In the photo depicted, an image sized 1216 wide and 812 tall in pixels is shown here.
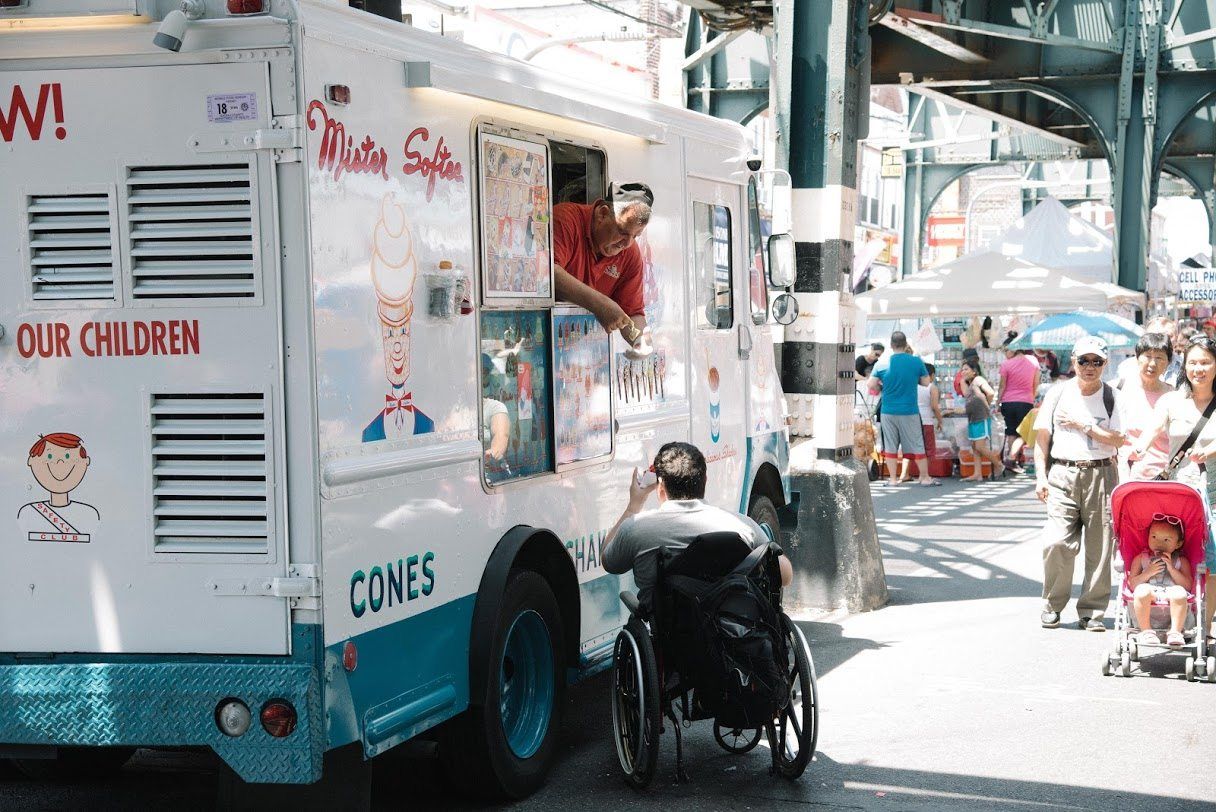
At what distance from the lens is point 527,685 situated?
6.21m

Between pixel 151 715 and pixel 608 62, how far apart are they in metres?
28.6

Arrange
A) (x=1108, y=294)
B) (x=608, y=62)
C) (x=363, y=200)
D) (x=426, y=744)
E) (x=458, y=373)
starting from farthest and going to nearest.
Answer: (x=608, y=62) < (x=1108, y=294) < (x=426, y=744) < (x=458, y=373) < (x=363, y=200)

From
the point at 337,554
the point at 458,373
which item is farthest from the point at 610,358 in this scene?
the point at 337,554

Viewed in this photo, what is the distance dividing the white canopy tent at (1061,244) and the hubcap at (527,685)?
61.8 feet

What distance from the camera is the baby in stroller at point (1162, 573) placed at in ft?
26.8

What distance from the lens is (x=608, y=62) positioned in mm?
32125

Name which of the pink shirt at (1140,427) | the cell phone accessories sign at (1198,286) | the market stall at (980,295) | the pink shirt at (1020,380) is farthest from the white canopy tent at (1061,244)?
the pink shirt at (1140,427)

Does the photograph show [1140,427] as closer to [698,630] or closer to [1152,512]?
[1152,512]

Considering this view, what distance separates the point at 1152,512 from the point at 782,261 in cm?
263

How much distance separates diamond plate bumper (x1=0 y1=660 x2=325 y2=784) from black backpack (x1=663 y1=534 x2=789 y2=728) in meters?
A: 1.67

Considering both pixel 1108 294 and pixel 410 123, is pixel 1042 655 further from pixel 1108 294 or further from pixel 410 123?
Result: pixel 1108 294

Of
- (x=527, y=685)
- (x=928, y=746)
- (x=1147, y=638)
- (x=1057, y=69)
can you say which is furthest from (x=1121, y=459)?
(x=1057, y=69)

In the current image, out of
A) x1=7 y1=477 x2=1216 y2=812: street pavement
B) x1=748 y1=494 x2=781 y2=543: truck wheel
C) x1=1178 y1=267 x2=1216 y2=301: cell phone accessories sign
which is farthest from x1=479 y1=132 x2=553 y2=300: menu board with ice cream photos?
x1=1178 y1=267 x2=1216 y2=301: cell phone accessories sign

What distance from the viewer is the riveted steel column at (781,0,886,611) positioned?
10227 mm
